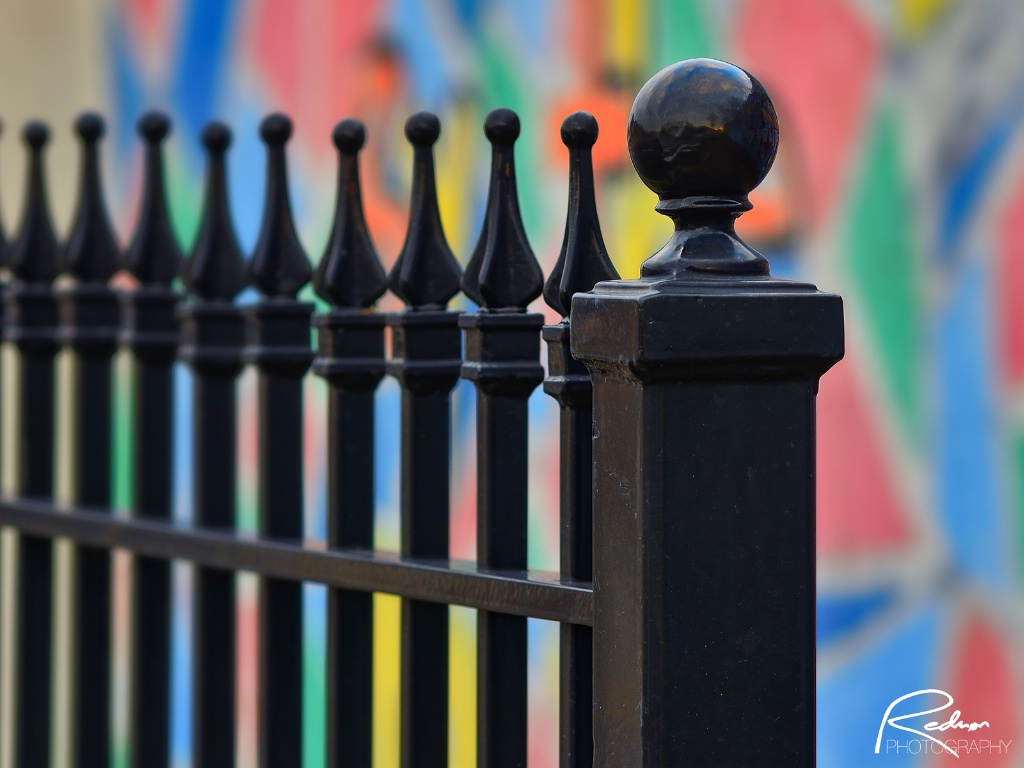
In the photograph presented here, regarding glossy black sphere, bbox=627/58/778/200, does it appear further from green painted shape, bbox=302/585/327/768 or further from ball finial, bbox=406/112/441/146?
green painted shape, bbox=302/585/327/768

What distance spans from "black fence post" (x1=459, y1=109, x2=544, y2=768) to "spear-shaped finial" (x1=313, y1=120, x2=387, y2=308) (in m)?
0.16

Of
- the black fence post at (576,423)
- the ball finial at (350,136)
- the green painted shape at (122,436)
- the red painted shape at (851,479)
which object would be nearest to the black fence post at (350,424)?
the ball finial at (350,136)

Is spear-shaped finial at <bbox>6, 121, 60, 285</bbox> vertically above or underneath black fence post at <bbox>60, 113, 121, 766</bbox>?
above

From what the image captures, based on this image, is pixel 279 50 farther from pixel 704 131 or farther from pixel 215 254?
pixel 704 131

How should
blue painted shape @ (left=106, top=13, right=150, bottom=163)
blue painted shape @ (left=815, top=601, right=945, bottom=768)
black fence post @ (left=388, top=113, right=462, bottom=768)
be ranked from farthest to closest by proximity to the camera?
blue painted shape @ (left=106, top=13, right=150, bottom=163) < blue painted shape @ (left=815, top=601, right=945, bottom=768) < black fence post @ (left=388, top=113, right=462, bottom=768)

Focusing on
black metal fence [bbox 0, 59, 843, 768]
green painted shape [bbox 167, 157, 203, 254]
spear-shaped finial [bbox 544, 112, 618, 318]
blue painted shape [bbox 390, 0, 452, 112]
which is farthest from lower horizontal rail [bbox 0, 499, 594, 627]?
green painted shape [bbox 167, 157, 203, 254]

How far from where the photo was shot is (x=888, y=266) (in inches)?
102

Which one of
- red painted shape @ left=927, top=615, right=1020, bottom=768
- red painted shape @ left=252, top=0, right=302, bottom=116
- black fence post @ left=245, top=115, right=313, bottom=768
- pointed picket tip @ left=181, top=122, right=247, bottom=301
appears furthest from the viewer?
red painted shape @ left=252, top=0, right=302, bottom=116

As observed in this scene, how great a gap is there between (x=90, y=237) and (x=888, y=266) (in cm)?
159

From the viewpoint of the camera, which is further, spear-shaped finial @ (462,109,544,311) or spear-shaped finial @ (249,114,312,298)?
spear-shaped finial @ (249,114,312,298)

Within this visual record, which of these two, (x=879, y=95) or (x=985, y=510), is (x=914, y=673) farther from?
(x=879, y=95)

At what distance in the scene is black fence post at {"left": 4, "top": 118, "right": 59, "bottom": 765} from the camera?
1.79 meters

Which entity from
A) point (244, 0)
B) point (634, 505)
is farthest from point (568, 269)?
point (244, 0)

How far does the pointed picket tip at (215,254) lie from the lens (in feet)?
5.12
